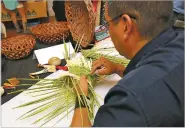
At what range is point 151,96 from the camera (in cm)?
57

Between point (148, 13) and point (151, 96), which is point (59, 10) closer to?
point (148, 13)

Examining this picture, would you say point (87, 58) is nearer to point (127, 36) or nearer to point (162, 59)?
point (127, 36)

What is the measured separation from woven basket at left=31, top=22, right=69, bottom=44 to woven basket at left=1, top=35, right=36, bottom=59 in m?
0.09

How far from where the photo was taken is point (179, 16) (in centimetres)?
139

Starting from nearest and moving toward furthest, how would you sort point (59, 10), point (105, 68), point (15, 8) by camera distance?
point (105, 68), point (59, 10), point (15, 8)

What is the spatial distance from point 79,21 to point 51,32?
19 cm

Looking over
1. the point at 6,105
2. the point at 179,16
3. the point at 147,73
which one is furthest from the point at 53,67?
the point at 179,16

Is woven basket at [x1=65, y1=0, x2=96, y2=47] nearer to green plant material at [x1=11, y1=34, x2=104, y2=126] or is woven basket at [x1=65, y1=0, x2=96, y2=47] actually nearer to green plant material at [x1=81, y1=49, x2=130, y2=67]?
green plant material at [x1=81, y1=49, x2=130, y2=67]

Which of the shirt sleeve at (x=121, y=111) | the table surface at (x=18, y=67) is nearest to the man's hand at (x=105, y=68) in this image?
the table surface at (x=18, y=67)

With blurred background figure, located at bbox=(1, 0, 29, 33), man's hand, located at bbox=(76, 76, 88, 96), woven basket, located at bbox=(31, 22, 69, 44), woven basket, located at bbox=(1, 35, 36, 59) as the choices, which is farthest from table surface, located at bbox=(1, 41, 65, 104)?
blurred background figure, located at bbox=(1, 0, 29, 33)

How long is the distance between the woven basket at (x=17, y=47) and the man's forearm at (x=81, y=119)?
546mm

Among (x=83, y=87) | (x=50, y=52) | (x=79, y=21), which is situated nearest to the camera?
(x=83, y=87)

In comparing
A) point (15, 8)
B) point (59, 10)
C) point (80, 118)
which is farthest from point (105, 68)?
point (15, 8)

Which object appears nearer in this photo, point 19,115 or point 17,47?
point 19,115
